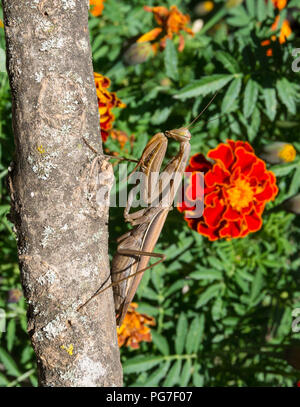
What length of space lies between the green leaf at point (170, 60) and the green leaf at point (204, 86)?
24cm

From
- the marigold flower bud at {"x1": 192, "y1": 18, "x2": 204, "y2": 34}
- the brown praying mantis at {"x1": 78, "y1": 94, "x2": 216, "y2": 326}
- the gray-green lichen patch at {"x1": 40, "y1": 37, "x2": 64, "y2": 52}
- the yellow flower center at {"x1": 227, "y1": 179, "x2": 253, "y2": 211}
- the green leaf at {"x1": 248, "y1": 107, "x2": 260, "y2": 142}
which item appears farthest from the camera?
the marigold flower bud at {"x1": 192, "y1": 18, "x2": 204, "y2": 34}

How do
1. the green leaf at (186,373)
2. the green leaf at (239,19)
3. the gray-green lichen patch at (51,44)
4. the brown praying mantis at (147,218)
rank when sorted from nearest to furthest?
1. the gray-green lichen patch at (51,44)
2. the brown praying mantis at (147,218)
3. the green leaf at (186,373)
4. the green leaf at (239,19)

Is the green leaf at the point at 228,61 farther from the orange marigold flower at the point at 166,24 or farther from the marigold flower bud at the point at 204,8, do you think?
the marigold flower bud at the point at 204,8

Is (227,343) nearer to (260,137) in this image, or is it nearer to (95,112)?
(260,137)

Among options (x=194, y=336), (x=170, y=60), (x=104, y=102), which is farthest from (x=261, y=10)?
(x=194, y=336)

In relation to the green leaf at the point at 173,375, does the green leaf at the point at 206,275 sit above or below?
above

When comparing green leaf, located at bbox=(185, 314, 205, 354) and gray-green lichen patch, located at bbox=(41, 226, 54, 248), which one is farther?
green leaf, located at bbox=(185, 314, 205, 354)

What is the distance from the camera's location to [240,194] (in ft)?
6.91

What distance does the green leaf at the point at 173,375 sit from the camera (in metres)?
2.16

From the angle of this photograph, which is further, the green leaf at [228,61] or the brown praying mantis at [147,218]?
the green leaf at [228,61]

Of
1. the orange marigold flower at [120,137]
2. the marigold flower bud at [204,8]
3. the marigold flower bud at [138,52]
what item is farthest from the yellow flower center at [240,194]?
the marigold flower bud at [204,8]

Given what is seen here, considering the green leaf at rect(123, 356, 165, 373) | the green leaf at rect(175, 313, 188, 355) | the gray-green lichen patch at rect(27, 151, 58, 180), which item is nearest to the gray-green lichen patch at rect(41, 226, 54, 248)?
the gray-green lichen patch at rect(27, 151, 58, 180)

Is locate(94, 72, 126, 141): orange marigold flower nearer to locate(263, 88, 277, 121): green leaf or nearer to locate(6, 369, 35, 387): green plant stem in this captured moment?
locate(263, 88, 277, 121): green leaf

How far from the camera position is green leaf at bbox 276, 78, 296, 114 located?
212cm
